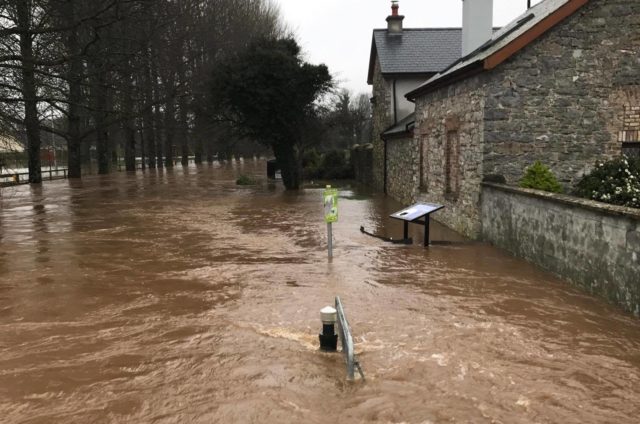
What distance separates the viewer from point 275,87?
26.8 m

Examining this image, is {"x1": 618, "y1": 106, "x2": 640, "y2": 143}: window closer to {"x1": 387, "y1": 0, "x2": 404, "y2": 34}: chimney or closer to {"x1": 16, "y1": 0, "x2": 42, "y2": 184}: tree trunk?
{"x1": 16, "y1": 0, "x2": 42, "y2": 184}: tree trunk

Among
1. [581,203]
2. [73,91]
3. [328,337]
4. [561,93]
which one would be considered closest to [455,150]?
[561,93]

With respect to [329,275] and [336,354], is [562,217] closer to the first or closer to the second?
[329,275]

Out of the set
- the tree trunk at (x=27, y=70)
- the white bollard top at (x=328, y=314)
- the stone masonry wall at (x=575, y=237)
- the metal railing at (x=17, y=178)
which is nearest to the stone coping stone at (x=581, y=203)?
the stone masonry wall at (x=575, y=237)

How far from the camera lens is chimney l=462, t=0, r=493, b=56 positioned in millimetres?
16406

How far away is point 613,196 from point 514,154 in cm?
308

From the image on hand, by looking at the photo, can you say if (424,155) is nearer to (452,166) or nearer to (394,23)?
(452,166)

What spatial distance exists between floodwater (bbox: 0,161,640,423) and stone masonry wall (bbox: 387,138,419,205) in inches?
264

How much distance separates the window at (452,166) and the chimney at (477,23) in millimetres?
3385

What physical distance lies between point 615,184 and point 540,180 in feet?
6.20

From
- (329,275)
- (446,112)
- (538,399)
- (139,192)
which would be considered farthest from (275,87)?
(538,399)

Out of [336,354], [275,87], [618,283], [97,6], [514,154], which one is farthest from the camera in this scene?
[275,87]

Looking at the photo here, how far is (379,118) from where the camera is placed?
28312mm

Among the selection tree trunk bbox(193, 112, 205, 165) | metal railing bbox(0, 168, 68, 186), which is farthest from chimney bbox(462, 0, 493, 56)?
metal railing bbox(0, 168, 68, 186)
